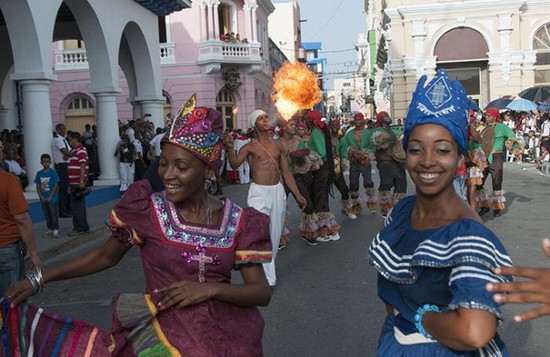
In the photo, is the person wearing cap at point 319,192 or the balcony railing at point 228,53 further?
the balcony railing at point 228,53

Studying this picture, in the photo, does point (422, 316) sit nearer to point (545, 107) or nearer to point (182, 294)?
point (182, 294)

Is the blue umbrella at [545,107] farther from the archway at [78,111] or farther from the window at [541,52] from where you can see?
the archway at [78,111]

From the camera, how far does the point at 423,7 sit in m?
34.6

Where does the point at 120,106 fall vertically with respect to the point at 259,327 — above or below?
above

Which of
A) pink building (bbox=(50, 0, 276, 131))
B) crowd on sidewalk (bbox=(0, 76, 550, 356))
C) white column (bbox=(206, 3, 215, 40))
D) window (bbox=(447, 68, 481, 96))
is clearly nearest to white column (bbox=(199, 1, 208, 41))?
pink building (bbox=(50, 0, 276, 131))

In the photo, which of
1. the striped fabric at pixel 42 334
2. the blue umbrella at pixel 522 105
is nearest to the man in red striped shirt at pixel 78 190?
the striped fabric at pixel 42 334

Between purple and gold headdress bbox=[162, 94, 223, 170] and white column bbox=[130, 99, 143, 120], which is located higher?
white column bbox=[130, 99, 143, 120]

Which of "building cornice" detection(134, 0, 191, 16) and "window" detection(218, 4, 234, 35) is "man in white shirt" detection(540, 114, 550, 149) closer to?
"building cornice" detection(134, 0, 191, 16)

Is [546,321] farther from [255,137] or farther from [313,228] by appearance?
[313,228]

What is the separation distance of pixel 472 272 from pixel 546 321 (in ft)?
13.0

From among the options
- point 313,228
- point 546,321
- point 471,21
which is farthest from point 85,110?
point 546,321

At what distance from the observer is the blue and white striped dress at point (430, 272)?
1914 millimetres

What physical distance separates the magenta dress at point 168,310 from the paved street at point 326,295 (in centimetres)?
231

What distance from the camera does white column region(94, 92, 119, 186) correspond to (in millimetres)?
15461
